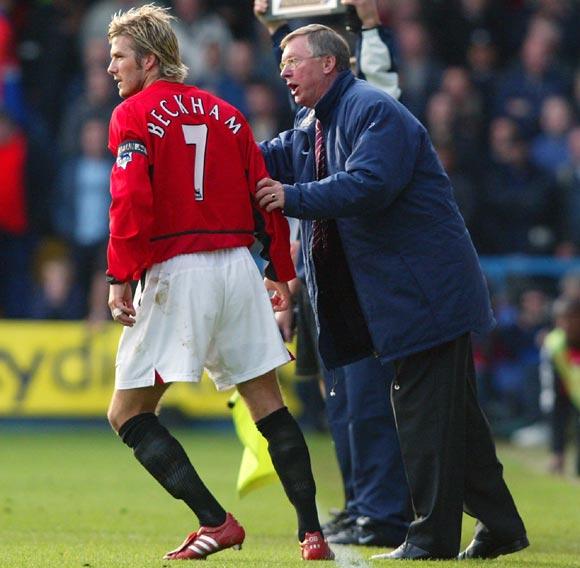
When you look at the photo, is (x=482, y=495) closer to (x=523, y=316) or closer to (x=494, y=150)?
(x=523, y=316)

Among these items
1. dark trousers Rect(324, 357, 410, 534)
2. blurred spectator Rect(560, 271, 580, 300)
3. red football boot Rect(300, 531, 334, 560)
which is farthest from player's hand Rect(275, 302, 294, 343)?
blurred spectator Rect(560, 271, 580, 300)

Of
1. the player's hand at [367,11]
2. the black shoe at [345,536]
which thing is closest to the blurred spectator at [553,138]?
the player's hand at [367,11]

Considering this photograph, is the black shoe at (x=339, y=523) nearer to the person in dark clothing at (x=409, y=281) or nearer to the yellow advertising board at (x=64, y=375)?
the person in dark clothing at (x=409, y=281)

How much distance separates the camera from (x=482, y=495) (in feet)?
22.8

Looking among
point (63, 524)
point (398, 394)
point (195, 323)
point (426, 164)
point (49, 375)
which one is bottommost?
point (49, 375)

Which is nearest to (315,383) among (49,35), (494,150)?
(494,150)

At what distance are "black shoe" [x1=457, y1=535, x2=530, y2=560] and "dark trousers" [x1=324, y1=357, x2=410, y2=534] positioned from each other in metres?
0.85

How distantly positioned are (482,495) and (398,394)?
0.61 meters

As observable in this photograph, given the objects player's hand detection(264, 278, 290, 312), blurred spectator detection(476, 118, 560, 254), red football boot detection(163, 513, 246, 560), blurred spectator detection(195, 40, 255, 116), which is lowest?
blurred spectator detection(476, 118, 560, 254)

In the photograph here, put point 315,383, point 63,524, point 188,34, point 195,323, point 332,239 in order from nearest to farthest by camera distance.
Answer: point 195,323 < point 332,239 < point 63,524 < point 315,383 < point 188,34

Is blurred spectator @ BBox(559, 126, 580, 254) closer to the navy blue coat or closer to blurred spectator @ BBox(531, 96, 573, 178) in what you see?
blurred spectator @ BBox(531, 96, 573, 178)

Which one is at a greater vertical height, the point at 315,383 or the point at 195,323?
the point at 195,323

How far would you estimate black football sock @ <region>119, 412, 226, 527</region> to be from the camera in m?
6.53

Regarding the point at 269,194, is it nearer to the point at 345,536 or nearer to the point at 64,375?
the point at 345,536
